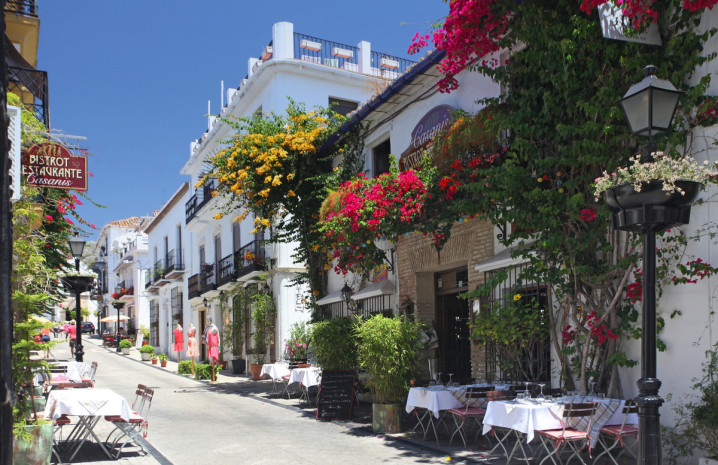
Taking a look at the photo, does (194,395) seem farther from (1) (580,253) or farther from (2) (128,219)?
(2) (128,219)

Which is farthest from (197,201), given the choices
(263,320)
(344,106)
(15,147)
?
(15,147)

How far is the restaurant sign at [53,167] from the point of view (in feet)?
25.4

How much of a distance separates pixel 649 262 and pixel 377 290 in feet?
28.2

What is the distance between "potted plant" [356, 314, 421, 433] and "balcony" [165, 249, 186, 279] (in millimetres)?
22897

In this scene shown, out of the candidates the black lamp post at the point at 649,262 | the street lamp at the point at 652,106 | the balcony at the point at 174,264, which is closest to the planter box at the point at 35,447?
the black lamp post at the point at 649,262

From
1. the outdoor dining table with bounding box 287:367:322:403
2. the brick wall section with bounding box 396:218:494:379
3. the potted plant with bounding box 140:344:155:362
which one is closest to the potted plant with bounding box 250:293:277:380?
the outdoor dining table with bounding box 287:367:322:403

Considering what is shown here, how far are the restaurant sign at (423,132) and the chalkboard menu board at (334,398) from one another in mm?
3865

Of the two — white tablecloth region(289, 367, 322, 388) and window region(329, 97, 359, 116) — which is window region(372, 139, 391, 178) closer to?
white tablecloth region(289, 367, 322, 388)

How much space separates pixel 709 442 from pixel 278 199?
10900 millimetres

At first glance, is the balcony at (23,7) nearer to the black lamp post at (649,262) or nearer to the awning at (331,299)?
the awning at (331,299)

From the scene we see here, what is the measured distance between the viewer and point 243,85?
21969mm

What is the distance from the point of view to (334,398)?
11.3 meters

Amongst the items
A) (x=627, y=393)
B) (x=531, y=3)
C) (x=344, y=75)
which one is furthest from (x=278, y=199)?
(x=627, y=393)

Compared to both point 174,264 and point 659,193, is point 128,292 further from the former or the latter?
point 659,193
